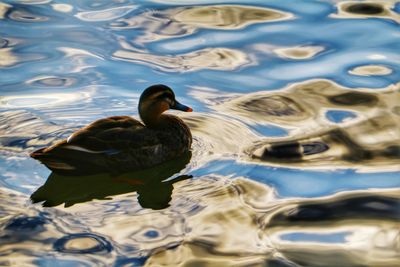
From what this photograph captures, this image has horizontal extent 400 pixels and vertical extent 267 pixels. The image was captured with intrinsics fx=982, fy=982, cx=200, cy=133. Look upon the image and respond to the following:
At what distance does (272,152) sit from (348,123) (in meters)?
1.08

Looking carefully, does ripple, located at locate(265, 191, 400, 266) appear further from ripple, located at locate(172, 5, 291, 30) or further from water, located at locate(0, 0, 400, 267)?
ripple, located at locate(172, 5, 291, 30)

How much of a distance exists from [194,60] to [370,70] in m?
1.93

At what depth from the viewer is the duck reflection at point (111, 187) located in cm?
785

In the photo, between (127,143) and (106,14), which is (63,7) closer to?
(106,14)

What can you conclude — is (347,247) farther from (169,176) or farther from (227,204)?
(169,176)

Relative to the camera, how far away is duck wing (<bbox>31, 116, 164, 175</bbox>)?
8086 mm

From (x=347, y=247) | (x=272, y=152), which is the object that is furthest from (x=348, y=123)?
(x=347, y=247)

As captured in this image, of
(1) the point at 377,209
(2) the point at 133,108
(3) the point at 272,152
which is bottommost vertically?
(1) the point at 377,209

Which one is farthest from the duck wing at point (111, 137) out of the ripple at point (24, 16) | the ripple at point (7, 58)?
the ripple at point (24, 16)

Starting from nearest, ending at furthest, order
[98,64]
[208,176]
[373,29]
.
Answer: [208,176] → [98,64] → [373,29]

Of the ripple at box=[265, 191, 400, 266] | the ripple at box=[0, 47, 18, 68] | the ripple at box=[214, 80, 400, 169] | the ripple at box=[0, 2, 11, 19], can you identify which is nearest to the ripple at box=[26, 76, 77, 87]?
the ripple at box=[0, 47, 18, 68]

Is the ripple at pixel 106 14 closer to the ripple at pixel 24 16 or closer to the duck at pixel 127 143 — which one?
the ripple at pixel 24 16

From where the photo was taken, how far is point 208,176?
26.7 ft

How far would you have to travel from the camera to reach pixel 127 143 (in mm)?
8422
